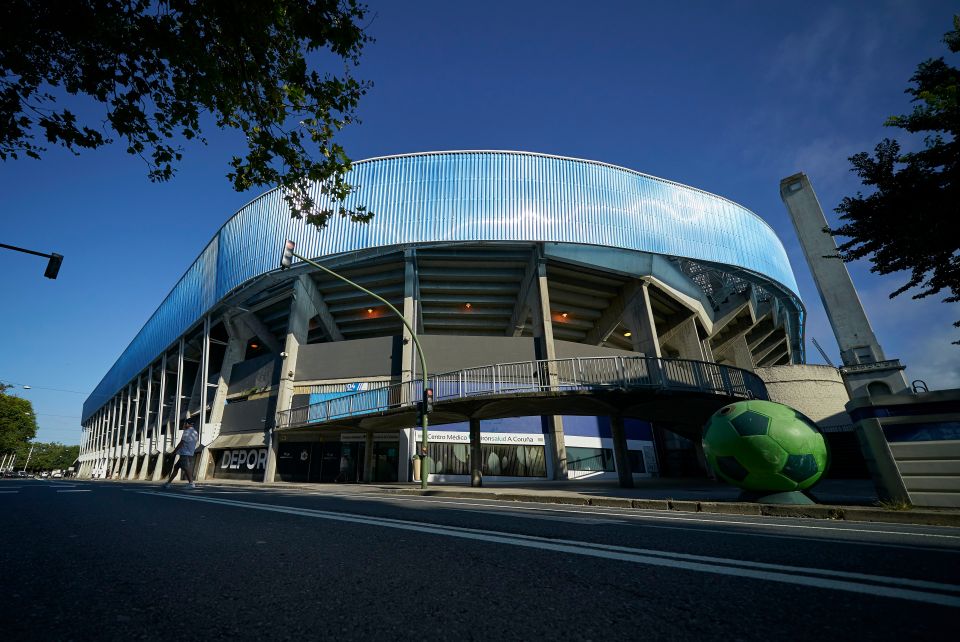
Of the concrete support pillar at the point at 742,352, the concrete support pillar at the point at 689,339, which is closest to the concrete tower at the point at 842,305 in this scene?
the concrete support pillar at the point at 689,339

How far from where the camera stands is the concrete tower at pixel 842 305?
406 inches

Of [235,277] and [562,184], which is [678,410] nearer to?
[562,184]

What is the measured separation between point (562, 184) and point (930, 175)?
52.1 feet

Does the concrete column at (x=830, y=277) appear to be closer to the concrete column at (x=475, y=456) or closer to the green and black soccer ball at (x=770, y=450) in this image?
the green and black soccer ball at (x=770, y=450)

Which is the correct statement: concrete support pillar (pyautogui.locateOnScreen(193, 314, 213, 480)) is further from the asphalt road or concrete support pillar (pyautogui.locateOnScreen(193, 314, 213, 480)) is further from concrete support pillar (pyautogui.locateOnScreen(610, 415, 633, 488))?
the asphalt road

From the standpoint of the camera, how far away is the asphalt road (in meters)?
1.27

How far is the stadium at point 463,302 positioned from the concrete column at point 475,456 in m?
0.14

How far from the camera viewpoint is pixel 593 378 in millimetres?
14656

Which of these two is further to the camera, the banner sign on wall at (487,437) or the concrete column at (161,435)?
the concrete column at (161,435)

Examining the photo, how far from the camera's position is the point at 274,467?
21922mm

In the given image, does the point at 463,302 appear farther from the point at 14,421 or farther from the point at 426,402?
the point at 14,421

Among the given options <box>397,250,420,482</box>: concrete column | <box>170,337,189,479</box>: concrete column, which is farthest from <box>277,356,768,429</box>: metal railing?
<box>170,337,189,479</box>: concrete column

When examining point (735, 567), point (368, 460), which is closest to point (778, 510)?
point (735, 567)

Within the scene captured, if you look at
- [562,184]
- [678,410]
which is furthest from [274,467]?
[562,184]
